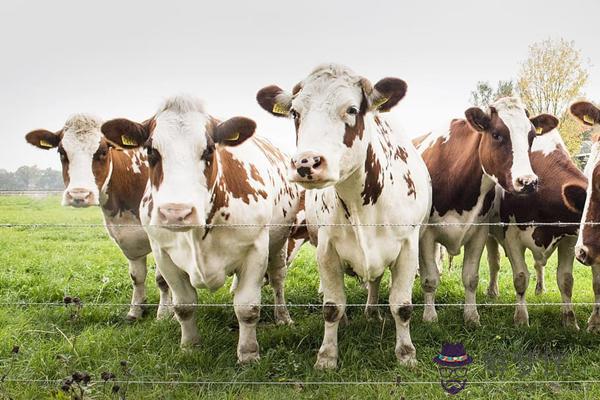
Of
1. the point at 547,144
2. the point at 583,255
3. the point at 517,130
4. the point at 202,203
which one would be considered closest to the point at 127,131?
the point at 202,203

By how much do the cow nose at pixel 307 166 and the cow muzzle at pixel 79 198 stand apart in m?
2.57

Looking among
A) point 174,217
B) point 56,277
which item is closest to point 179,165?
point 174,217

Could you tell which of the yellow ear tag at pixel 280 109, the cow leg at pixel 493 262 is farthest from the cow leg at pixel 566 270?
the yellow ear tag at pixel 280 109

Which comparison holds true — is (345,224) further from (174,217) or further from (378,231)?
(174,217)

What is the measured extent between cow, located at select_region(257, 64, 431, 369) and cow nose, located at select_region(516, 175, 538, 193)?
0.78 metres

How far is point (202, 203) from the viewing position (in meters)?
3.55

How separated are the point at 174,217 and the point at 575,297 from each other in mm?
5149

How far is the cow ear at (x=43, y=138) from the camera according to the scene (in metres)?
5.26

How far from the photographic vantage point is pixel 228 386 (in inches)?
147

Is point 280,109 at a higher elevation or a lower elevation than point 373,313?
higher

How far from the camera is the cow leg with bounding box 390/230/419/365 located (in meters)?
4.17

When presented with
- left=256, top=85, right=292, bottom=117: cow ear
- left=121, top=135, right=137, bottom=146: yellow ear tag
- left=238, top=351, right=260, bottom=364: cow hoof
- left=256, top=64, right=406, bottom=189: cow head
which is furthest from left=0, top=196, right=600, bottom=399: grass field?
left=256, top=85, right=292, bottom=117: cow ear

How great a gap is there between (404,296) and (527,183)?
143 centimetres

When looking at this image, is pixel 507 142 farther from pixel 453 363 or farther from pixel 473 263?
pixel 453 363
